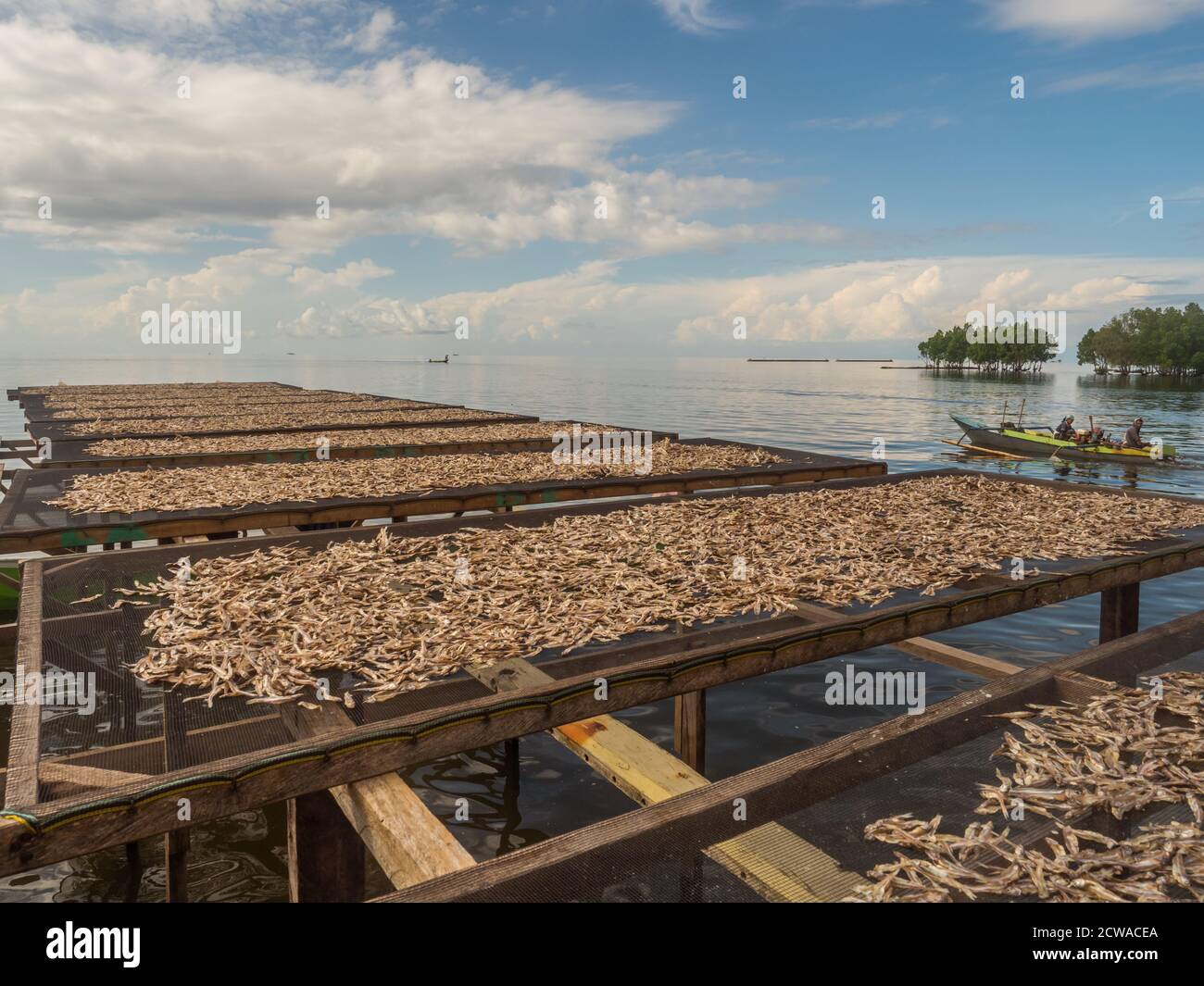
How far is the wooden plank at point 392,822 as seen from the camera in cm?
439

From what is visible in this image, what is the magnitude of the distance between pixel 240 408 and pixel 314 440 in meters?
12.6

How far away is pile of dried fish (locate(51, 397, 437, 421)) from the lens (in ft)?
95.3

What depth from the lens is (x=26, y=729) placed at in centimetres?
507

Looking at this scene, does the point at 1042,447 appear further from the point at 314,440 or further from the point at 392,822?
the point at 392,822

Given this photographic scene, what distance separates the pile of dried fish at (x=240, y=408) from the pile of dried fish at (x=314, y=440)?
6.78 m

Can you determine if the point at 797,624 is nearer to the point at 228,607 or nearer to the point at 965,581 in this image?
the point at 965,581

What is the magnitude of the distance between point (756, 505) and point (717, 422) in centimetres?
5831

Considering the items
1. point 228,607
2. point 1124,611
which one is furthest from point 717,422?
point 228,607

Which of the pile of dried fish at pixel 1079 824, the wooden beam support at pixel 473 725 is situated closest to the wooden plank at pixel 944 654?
the wooden beam support at pixel 473 725

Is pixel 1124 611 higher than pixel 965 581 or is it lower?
lower

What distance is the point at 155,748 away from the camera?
16.5 feet

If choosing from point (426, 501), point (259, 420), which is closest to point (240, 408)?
point (259, 420)

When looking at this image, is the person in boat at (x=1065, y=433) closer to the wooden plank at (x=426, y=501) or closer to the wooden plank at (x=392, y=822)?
the wooden plank at (x=426, y=501)

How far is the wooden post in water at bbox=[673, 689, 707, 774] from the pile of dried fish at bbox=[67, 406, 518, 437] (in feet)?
63.2
